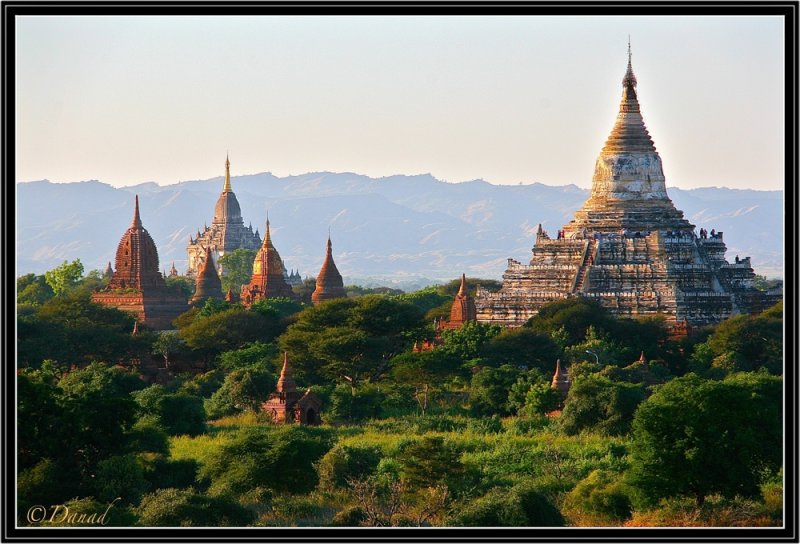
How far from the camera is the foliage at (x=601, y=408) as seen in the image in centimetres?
4172

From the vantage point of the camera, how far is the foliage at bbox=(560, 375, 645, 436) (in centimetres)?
4172

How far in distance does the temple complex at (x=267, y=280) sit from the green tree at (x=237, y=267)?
28.1 metres

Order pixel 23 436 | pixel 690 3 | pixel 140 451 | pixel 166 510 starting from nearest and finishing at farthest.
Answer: pixel 690 3 < pixel 166 510 < pixel 23 436 < pixel 140 451

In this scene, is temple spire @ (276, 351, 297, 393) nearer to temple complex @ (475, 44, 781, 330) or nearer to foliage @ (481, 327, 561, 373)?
foliage @ (481, 327, 561, 373)

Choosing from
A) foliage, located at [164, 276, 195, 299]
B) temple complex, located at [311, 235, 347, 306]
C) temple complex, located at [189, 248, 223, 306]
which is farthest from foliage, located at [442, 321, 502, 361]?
foliage, located at [164, 276, 195, 299]

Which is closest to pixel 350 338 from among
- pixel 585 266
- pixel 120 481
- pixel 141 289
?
pixel 585 266

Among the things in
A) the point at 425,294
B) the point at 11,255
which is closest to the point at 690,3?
the point at 11,255

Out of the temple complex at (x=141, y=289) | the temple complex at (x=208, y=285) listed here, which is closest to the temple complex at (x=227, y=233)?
the temple complex at (x=208, y=285)

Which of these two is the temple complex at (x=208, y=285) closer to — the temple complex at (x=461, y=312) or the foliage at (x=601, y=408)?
the temple complex at (x=461, y=312)

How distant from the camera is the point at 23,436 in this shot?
3350 cm

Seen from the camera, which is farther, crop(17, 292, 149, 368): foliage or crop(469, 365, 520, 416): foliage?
crop(17, 292, 149, 368): foliage

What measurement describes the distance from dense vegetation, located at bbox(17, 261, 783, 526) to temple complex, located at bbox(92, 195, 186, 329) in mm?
18224

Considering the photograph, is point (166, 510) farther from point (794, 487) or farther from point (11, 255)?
point (794, 487)

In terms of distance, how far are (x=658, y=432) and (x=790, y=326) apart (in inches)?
338
